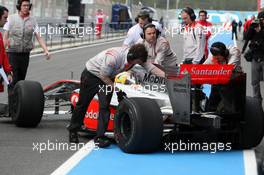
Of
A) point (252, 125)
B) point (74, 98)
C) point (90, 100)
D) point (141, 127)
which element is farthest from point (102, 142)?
point (252, 125)

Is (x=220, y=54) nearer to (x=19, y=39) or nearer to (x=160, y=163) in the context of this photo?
(x=160, y=163)

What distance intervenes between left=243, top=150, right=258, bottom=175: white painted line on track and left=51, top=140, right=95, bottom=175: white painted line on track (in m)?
1.82

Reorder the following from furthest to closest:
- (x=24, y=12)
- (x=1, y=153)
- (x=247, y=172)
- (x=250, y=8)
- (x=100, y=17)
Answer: (x=250, y=8), (x=100, y=17), (x=24, y=12), (x=1, y=153), (x=247, y=172)

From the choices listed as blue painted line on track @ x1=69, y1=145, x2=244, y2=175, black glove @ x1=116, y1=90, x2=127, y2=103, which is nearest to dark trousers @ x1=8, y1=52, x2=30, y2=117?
black glove @ x1=116, y1=90, x2=127, y2=103

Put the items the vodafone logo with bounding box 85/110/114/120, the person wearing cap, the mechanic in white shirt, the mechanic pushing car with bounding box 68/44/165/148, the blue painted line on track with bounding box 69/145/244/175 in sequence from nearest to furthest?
the blue painted line on track with bounding box 69/145/244/175 → the mechanic pushing car with bounding box 68/44/165/148 → the vodafone logo with bounding box 85/110/114/120 → the mechanic in white shirt → the person wearing cap

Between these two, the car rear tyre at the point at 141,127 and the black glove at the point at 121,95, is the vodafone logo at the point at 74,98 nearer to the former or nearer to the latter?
the black glove at the point at 121,95

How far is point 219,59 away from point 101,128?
6.20 ft

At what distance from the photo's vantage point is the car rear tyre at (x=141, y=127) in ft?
28.2

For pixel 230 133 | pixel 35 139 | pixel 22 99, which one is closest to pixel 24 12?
pixel 22 99

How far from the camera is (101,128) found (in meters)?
9.28

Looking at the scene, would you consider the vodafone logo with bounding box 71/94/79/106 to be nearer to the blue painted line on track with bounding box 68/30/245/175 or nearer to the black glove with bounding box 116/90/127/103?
the black glove with bounding box 116/90/127/103

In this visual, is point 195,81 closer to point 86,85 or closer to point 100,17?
point 86,85

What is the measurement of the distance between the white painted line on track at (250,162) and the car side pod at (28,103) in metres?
2.91

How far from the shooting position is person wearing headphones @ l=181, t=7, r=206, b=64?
515 inches
